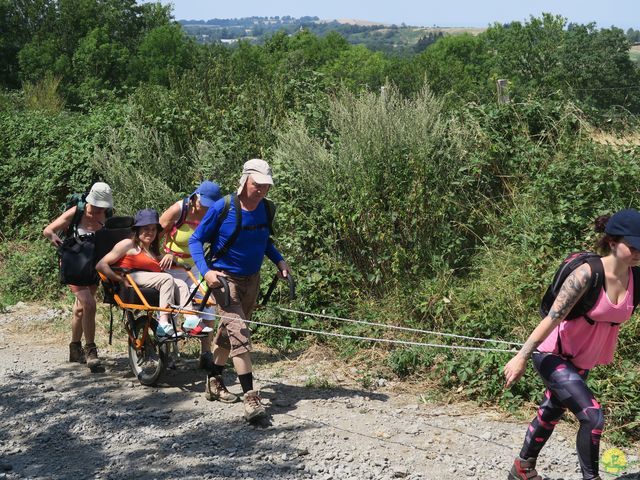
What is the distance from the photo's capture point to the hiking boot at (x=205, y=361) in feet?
23.8

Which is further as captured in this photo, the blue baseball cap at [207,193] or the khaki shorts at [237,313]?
the blue baseball cap at [207,193]

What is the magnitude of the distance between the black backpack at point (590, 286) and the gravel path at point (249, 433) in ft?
4.26

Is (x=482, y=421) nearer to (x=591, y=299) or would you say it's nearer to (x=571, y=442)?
(x=571, y=442)

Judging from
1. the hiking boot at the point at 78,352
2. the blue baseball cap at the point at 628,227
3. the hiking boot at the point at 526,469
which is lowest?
the hiking boot at the point at 78,352

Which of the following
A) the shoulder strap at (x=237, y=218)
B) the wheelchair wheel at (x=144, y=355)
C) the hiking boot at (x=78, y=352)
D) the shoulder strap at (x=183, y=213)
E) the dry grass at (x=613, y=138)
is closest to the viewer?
the shoulder strap at (x=237, y=218)

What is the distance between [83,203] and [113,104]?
586 centimetres

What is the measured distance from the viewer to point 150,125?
11.8 m

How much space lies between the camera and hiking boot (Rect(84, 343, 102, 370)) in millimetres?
7664

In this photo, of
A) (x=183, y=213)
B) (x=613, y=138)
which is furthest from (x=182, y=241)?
(x=613, y=138)

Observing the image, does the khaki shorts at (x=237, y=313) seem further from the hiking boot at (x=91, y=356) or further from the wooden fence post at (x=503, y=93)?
the wooden fence post at (x=503, y=93)

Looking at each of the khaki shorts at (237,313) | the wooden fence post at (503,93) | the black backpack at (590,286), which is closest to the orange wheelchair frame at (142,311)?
the khaki shorts at (237,313)

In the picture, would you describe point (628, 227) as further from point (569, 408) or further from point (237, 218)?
point (237, 218)

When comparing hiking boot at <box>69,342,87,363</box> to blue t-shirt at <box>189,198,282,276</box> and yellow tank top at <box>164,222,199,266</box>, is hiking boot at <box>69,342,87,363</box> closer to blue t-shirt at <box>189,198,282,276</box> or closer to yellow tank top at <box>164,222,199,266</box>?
yellow tank top at <box>164,222,199,266</box>

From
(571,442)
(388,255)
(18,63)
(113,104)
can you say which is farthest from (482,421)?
(18,63)
